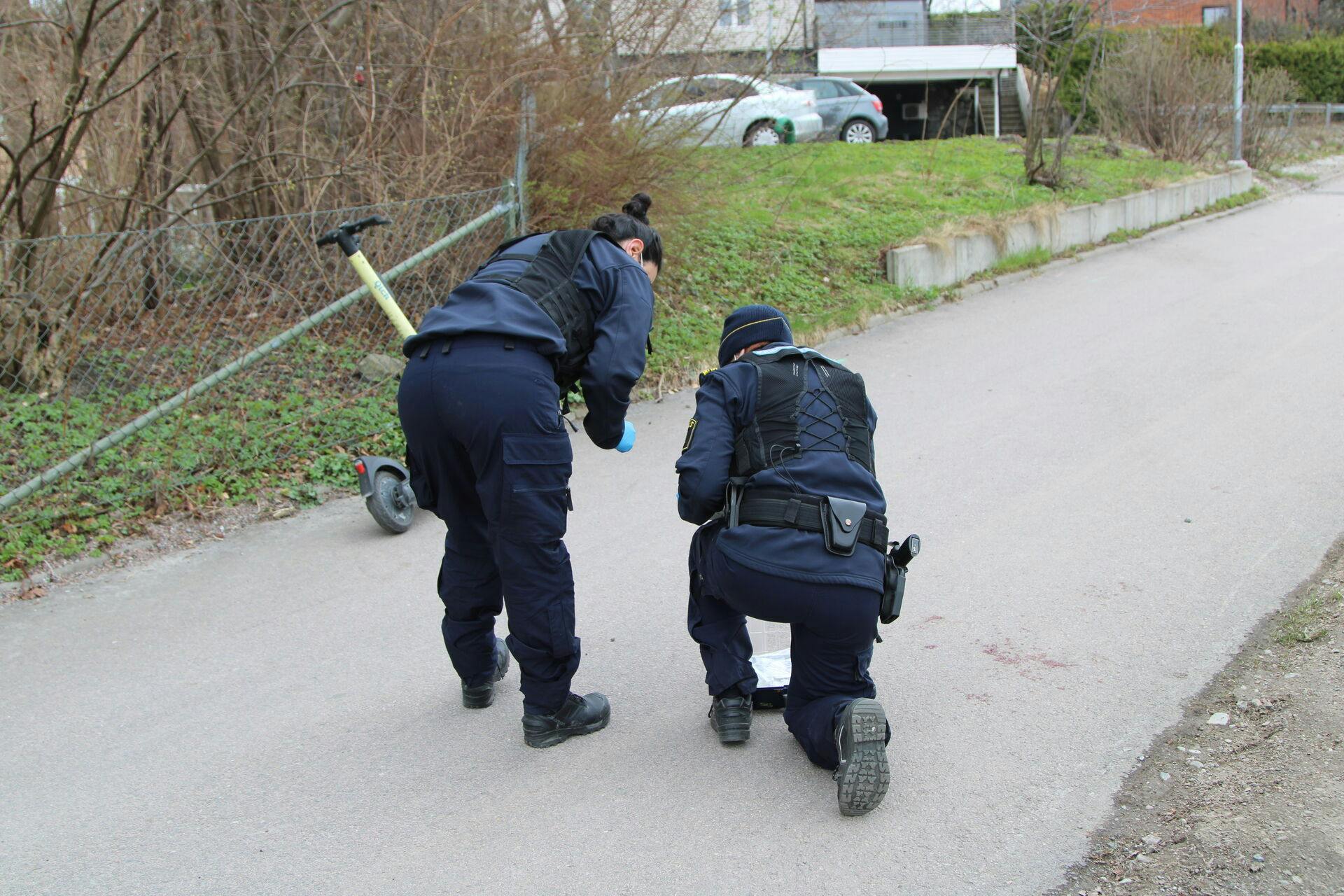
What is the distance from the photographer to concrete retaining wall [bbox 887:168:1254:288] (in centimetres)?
1136

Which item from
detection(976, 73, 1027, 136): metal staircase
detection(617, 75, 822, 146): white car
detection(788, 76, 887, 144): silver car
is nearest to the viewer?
detection(617, 75, 822, 146): white car

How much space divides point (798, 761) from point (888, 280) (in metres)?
8.12

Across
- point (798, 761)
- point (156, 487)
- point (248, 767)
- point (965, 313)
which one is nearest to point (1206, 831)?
point (798, 761)

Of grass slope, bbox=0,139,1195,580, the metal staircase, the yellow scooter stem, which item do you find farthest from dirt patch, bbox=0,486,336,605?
the metal staircase

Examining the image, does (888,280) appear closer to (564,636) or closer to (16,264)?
(16,264)

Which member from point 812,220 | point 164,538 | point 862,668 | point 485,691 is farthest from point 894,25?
point 862,668

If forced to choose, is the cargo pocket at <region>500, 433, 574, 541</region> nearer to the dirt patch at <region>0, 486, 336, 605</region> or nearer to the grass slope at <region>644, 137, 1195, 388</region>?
the dirt patch at <region>0, 486, 336, 605</region>

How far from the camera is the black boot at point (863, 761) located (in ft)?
11.0

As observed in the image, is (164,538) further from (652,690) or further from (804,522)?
(804,522)

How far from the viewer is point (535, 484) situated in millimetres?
3664

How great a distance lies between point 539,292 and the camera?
3.79 m

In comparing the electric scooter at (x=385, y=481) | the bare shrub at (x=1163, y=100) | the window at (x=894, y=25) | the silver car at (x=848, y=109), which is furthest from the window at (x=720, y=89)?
the window at (x=894, y=25)

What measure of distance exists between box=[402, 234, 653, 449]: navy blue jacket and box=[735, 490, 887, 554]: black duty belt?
584mm

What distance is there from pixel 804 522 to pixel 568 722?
47.1 inches
